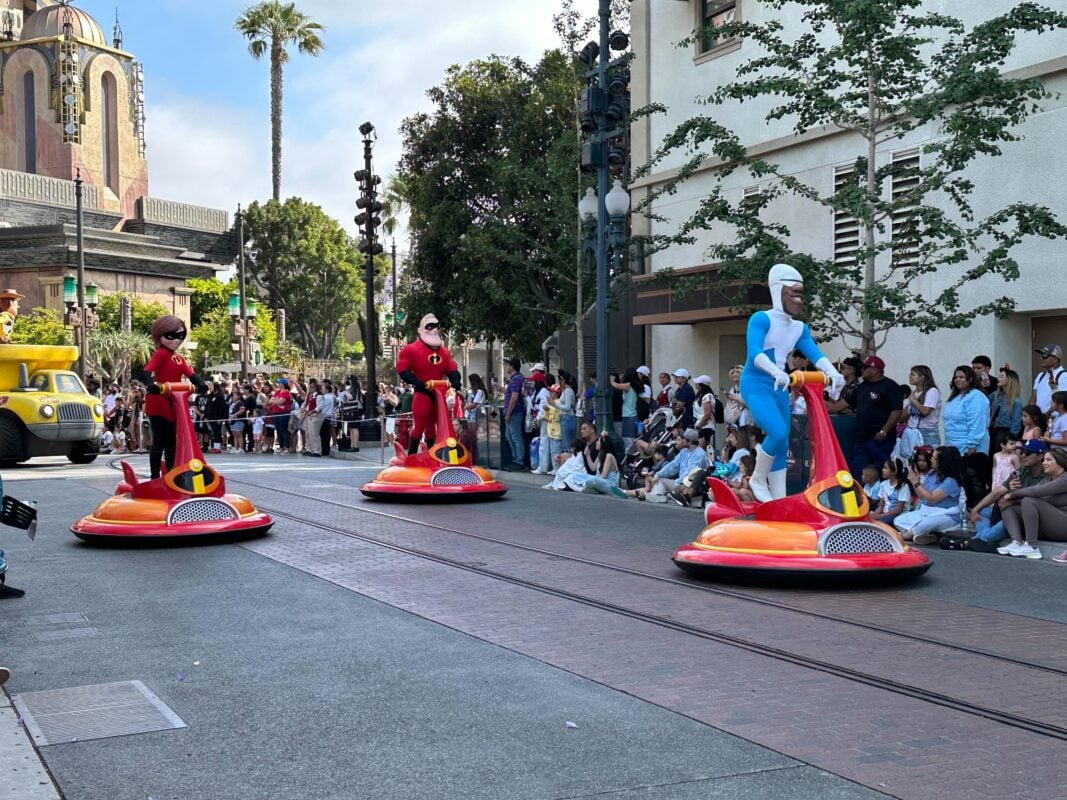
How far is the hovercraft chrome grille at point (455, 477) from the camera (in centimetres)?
1570

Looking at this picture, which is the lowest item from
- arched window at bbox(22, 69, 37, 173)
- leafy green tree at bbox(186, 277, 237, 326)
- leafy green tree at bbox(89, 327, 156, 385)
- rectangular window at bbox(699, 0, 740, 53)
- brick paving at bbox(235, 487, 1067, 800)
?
brick paving at bbox(235, 487, 1067, 800)

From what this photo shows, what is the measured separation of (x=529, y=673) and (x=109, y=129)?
225 feet

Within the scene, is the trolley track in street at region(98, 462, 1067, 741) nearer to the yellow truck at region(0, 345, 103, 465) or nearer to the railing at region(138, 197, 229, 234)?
the yellow truck at region(0, 345, 103, 465)

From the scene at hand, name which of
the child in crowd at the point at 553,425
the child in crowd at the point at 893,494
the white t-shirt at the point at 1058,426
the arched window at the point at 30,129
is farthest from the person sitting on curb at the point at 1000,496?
the arched window at the point at 30,129

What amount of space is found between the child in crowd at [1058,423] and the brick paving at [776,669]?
4.00 metres

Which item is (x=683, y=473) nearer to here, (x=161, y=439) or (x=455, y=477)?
(x=455, y=477)

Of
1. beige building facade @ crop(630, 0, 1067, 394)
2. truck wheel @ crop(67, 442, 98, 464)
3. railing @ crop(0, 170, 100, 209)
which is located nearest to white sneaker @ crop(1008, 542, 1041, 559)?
beige building facade @ crop(630, 0, 1067, 394)

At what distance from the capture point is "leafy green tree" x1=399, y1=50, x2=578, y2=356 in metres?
30.7

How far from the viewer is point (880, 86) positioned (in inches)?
619

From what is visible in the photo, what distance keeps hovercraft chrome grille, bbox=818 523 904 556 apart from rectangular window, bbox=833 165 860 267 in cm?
1185

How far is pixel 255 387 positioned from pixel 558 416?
1435cm

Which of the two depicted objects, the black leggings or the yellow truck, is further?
the yellow truck

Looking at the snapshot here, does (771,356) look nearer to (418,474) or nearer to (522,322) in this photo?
(418,474)

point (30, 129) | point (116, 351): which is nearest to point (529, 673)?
point (116, 351)
